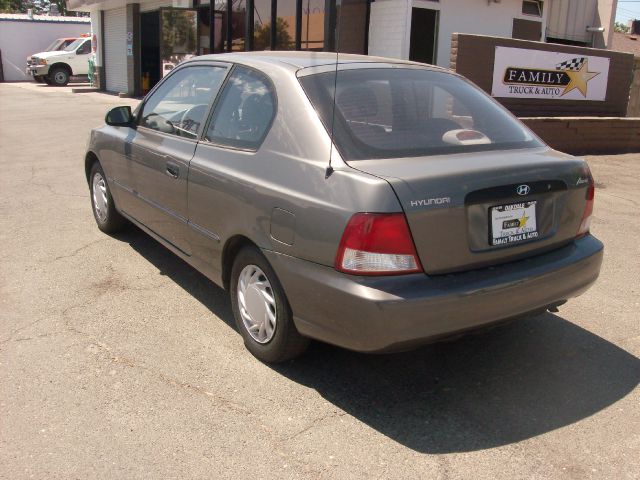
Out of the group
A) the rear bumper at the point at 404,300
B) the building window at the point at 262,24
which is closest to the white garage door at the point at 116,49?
the building window at the point at 262,24

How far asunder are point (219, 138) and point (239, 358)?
4.35 ft

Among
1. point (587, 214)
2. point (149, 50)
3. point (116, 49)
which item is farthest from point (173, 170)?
point (116, 49)

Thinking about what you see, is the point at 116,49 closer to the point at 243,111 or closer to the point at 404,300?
the point at 243,111

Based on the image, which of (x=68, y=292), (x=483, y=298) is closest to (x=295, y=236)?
(x=483, y=298)

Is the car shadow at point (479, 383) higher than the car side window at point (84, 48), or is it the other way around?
the car side window at point (84, 48)

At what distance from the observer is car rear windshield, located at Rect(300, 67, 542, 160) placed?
324 centimetres

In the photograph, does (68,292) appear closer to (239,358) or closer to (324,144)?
(239,358)

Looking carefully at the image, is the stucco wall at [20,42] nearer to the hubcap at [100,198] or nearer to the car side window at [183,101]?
the hubcap at [100,198]

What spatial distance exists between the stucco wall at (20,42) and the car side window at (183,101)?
3504 centimetres

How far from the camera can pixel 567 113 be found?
1326 centimetres

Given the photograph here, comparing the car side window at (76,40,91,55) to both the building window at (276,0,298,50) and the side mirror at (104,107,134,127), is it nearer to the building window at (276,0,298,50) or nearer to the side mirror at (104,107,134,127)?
the building window at (276,0,298,50)

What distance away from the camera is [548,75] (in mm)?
12625

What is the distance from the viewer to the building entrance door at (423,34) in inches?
538

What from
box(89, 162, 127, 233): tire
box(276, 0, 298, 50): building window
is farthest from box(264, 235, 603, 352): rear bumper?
box(276, 0, 298, 50): building window
